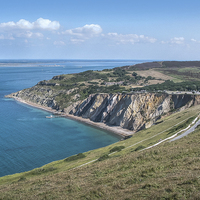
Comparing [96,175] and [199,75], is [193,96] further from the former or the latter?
[199,75]

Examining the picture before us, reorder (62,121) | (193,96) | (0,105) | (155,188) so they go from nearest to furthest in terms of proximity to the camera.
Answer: (155,188)
(193,96)
(62,121)
(0,105)

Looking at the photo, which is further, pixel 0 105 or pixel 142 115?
pixel 0 105

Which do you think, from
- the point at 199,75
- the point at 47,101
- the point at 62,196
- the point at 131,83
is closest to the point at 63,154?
the point at 62,196

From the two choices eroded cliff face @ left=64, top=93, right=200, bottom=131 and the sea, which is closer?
the sea

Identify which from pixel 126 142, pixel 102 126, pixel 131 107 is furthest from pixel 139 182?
pixel 102 126

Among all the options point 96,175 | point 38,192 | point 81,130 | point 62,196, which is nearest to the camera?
point 62,196

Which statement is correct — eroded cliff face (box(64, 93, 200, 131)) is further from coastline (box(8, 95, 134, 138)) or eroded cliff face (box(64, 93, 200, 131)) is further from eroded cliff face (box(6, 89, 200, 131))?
coastline (box(8, 95, 134, 138))

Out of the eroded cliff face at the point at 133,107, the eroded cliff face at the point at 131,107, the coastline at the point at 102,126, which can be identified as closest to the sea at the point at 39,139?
the coastline at the point at 102,126

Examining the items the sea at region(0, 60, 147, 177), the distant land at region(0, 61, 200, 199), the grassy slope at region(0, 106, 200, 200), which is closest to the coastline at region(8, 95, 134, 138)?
the distant land at region(0, 61, 200, 199)

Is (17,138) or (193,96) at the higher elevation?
(193,96)
